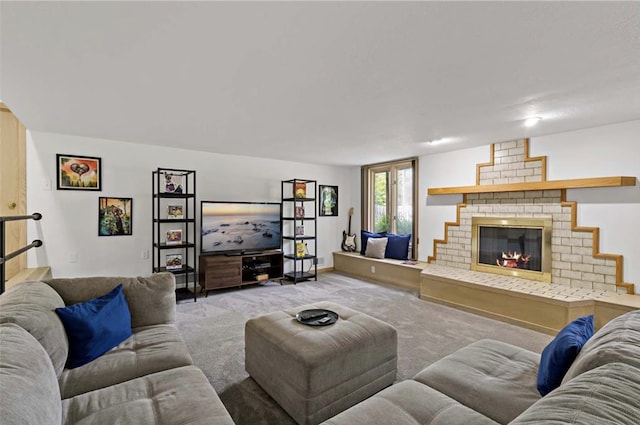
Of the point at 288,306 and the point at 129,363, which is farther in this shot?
the point at 288,306

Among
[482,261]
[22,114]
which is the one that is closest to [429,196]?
[482,261]

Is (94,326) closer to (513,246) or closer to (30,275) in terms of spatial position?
(30,275)

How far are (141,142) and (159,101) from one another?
2.00 meters

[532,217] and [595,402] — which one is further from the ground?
[532,217]

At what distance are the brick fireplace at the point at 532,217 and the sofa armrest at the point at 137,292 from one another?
408cm

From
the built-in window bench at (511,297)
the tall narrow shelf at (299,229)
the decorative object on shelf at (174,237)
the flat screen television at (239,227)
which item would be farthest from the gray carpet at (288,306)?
the decorative object on shelf at (174,237)

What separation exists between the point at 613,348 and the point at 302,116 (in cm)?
279

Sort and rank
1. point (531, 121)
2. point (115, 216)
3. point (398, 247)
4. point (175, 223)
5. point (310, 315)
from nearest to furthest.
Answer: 1. point (310, 315)
2. point (531, 121)
3. point (115, 216)
4. point (175, 223)
5. point (398, 247)

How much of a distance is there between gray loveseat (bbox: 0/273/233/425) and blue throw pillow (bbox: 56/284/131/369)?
4 centimetres

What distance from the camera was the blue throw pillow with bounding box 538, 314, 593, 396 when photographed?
1.35m

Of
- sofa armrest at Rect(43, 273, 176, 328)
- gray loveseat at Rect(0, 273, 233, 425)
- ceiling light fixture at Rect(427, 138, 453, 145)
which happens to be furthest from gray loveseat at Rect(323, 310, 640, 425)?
ceiling light fixture at Rect(427, 138, 453, 145)

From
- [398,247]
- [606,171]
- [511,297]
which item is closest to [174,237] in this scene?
[398,247]

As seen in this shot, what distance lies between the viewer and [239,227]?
5145 millimetres

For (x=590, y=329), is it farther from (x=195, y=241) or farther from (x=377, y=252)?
(x=195, y=241)
